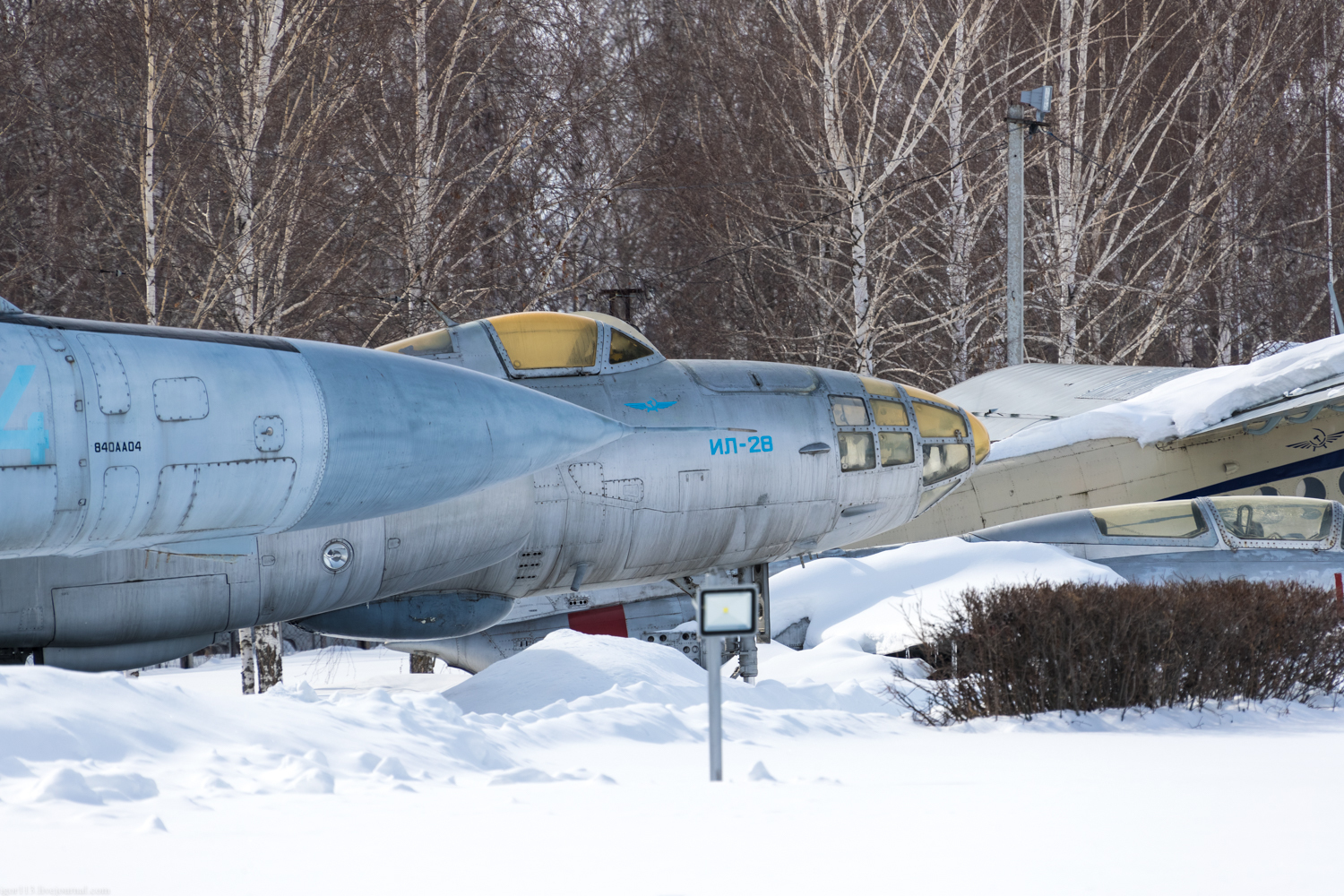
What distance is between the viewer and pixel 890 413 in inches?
374

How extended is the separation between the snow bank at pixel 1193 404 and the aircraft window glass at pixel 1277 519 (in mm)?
2985

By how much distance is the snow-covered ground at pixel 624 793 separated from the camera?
3.54m

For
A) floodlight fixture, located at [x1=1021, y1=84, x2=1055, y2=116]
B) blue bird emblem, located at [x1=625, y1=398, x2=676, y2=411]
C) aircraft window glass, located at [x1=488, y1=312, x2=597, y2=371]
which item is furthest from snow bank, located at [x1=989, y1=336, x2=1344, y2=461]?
aircraft window glass, located at [x1=488, y1=312, x2=597, y2=371]

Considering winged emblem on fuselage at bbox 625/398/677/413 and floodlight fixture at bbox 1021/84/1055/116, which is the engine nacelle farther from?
floodlight fixture at bbox 1021/84/1055/116

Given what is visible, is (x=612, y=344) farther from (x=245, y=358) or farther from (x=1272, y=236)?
(x=1272, y=236)

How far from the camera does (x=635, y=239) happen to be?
28.8m

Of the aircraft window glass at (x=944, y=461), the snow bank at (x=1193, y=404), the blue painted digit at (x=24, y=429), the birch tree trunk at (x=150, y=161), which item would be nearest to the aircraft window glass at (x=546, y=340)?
the aircraft window glass at (x=944, y=461)

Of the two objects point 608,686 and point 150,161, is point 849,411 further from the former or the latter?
point 150,161

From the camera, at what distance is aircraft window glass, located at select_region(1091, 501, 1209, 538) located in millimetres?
13141

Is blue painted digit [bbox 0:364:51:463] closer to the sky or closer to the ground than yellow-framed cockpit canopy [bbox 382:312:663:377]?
closer to the ground

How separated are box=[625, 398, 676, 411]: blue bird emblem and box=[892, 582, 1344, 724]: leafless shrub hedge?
2458 millimetres

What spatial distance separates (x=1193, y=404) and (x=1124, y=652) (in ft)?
A: 32.6

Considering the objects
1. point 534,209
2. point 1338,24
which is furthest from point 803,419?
point 1338,24

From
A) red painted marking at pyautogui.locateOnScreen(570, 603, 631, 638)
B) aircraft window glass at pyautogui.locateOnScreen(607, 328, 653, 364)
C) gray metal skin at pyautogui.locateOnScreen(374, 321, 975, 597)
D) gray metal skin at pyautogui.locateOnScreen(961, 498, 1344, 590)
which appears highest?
aircraft window glass at pyautogui.locateOnScreen(607, 328, 653, 364)
